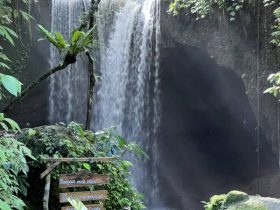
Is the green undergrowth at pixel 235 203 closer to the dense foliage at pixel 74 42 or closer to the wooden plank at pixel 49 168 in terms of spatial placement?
the wooden plank at pixel 49 168

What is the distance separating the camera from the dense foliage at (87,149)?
14.8ft

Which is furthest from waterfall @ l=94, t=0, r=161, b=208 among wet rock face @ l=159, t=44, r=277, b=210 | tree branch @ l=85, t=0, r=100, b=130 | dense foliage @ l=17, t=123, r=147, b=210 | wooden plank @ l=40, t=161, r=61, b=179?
wooden plank @ l=40, t=161, r=61, b=179

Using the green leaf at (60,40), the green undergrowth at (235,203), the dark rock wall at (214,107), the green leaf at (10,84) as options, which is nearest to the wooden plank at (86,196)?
the green undergrowth at (235,203)

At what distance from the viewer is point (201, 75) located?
36.4 feet

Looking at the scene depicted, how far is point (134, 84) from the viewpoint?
11.9 meters

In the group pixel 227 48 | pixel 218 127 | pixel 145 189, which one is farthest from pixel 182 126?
pixel 227 48

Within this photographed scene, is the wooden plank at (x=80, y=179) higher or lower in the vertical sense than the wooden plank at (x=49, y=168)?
lower

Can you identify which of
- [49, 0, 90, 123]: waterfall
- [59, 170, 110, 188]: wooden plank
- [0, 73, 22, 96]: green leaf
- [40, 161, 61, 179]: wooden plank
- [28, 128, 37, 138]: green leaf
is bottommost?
[59, 170, 110, 188]: wooden plank

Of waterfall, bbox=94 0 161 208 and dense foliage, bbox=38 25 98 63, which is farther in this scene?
waterfall, bbox=94 0 161 208

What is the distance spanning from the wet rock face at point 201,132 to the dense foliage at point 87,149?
5.79m

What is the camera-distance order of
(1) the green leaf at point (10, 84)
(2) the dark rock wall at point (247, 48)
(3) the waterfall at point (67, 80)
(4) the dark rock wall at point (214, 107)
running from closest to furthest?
(1) the green leaf at point (10, 84)
(2) the dark rock wall at point (247, 48)
(4) the dark rock wall at point (214, 107)
(3) the waterfall at point (67, 80)

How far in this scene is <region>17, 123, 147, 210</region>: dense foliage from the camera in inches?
177

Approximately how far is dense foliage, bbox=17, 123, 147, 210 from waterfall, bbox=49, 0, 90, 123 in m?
7.53

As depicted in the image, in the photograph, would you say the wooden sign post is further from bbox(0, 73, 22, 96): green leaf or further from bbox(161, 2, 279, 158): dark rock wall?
bbox(161, 2, 279, 158): dark rock wall
